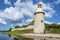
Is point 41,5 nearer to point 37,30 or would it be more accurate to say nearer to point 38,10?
point 38,10

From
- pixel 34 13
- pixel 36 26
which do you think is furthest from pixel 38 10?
pixel 36 26

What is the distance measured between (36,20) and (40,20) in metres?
→ 0.97

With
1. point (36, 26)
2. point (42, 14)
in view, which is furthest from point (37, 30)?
point (42, 14)

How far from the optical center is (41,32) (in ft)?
140

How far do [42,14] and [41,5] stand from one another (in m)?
2.41

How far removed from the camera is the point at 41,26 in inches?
1688

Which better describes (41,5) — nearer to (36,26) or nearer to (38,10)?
(38,10)

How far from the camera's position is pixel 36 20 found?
42719mm

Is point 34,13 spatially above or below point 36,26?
above

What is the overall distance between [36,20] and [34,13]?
1.83 m

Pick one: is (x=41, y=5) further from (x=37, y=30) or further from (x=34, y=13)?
(x=37, y=30)

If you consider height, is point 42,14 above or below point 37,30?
above

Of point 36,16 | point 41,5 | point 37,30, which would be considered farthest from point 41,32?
point 41,5

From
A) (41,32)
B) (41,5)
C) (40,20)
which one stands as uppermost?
(41,5)
